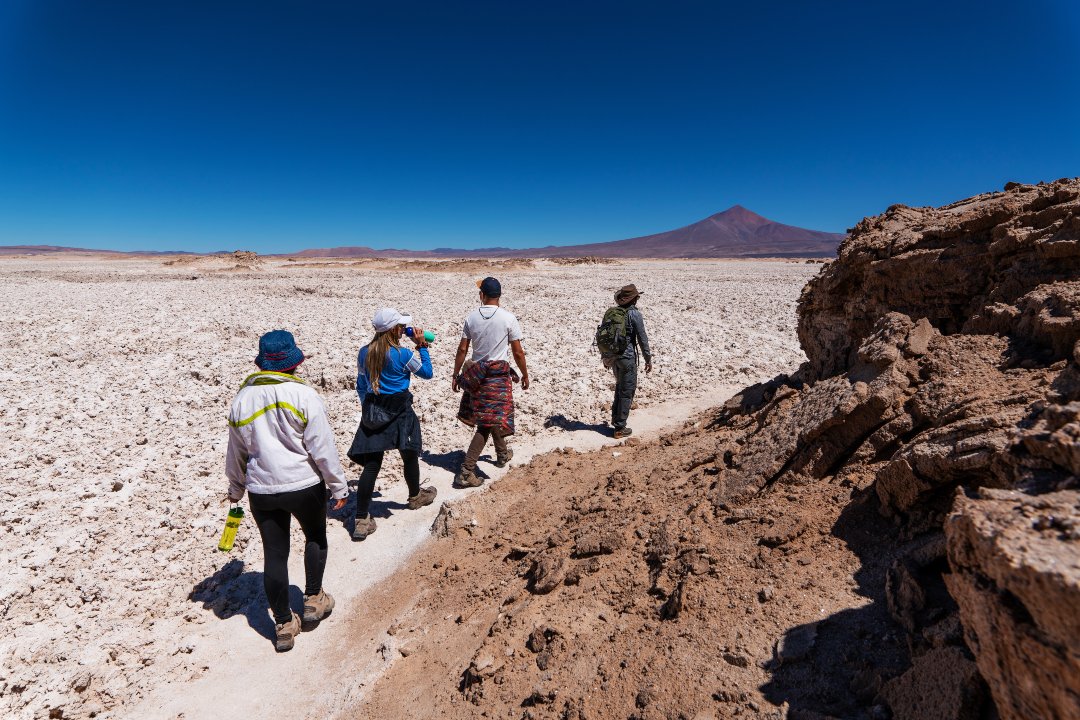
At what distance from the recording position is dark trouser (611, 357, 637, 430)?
6773mm

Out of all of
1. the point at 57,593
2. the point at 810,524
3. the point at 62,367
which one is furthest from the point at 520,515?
the point at 62,367

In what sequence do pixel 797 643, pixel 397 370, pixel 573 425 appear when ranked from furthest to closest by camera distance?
pixel 573 425 → pixel 397 370 → pixel 797 643

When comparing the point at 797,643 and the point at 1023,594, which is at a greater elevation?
the point at 1023,594

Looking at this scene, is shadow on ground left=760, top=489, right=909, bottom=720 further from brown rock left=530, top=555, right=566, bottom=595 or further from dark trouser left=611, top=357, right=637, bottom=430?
dark trouser left=611, top=357, right=637, bottom=430

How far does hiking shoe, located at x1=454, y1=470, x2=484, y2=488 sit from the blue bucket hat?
276 cm

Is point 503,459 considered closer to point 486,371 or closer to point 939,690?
point 486,371

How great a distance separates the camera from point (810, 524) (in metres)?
3.02

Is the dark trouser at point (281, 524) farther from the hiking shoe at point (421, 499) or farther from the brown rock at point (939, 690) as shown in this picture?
the brown rock at point (939, 690)

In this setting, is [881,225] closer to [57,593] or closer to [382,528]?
[382,528]

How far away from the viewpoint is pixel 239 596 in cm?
394

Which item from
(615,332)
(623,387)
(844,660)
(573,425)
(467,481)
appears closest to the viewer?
(844,660)

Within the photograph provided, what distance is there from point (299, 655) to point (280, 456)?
4.59ft

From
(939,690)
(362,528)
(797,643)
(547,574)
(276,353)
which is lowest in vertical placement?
(362,528)

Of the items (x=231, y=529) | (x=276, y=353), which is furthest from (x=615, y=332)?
(x=231, y=529)
